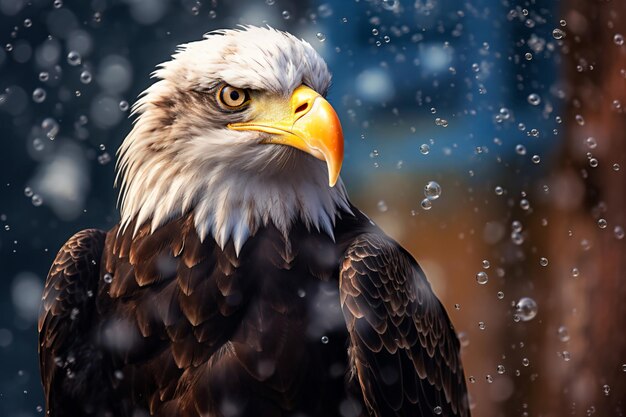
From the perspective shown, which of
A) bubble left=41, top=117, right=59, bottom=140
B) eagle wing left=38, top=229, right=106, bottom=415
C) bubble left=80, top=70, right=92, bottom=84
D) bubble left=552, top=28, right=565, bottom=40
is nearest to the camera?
eagle wing left=38, top=229, right=106, bottom=415

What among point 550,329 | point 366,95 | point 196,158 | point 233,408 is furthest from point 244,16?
point 550,329

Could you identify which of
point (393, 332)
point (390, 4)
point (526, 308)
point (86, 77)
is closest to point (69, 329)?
point (393, 332)

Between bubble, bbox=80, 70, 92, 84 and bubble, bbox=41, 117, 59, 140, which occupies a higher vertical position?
bubble, bbox=80, 70, 92, 84

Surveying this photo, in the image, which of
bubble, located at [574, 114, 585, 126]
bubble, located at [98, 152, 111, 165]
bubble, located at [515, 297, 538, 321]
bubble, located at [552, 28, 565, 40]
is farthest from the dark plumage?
bubble, located at [552, 28, 565, 40]

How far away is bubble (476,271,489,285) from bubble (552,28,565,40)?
3.58 ft

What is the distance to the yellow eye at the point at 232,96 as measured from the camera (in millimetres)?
2012

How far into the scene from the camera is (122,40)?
340cm

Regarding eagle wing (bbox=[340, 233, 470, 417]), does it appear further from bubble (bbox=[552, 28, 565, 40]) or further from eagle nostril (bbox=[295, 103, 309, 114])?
bubble (bbox=[552, 28, 565, 40])

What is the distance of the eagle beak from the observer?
6.07 ft

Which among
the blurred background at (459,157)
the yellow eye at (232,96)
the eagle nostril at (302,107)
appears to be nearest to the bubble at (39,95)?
the blurred background at (459,157)

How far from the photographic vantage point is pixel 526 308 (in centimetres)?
313

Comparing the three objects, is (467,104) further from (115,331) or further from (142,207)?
(115,331)

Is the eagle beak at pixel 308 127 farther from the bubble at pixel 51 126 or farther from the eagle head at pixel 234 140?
the bubble at pixel 51 126

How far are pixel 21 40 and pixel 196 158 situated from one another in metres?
1.86
